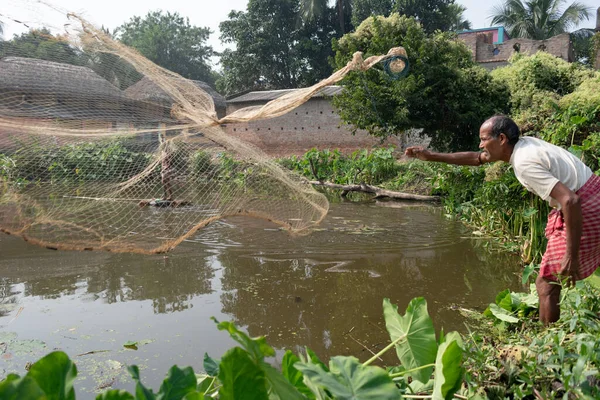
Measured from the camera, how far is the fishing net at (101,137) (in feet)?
10.4

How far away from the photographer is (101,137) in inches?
141

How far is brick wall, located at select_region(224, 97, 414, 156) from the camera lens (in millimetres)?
17594

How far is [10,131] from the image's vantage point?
3.16 metres

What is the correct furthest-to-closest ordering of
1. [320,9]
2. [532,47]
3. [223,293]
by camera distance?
[320,9], [532,47], [223,293]

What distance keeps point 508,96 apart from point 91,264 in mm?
10799

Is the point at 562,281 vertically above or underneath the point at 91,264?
above

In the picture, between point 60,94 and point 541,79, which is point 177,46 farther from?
point 60,94

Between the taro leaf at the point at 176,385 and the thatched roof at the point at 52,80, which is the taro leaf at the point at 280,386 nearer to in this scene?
the taro leaf at the point at 176,385

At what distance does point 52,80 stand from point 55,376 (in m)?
2.78

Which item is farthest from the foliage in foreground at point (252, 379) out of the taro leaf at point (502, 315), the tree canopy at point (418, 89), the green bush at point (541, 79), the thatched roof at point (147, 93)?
the green bush at point (541, 79)

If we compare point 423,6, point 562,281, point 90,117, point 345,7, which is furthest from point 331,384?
point 345,7

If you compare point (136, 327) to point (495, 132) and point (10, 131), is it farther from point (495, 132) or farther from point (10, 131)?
point (495, 132)

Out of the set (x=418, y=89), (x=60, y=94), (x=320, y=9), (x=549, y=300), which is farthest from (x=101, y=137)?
(x=320, y=9)

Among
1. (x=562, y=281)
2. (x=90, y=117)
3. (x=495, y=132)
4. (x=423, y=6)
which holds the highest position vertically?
(x=423, y=6)
